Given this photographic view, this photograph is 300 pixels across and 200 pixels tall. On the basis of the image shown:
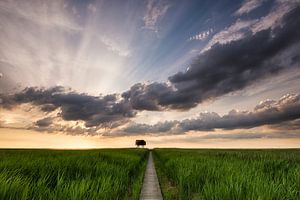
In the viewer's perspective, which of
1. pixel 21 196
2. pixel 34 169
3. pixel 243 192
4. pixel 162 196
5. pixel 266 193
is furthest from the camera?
pixel 162 196

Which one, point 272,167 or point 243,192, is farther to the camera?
point 272,167

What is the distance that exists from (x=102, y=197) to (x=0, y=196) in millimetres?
2188

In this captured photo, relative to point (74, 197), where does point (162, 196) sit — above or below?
below

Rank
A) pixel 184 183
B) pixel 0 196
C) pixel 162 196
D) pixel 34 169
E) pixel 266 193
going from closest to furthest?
pixel 0 196 → pixel 266 193 → pixel 34 169 → pixel 184 183 → pixel 162 196

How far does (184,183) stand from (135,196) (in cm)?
187

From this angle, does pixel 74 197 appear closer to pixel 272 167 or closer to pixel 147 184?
pixel 147 184

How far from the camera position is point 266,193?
5250mm

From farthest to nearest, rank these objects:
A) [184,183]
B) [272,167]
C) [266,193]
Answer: [272,167], [184,183], [266,193]

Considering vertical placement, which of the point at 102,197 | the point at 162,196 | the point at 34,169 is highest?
the point at 34,169

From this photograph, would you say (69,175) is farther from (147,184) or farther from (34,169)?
(147,184)

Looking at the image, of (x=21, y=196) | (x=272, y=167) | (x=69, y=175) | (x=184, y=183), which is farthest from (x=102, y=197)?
(x=272, y=167)

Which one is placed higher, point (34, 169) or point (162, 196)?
point (34, 169)

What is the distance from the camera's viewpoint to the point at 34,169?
30.1 ft

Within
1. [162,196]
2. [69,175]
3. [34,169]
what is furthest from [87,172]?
[162,196]
